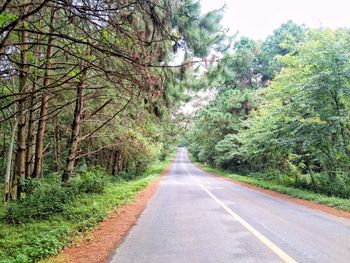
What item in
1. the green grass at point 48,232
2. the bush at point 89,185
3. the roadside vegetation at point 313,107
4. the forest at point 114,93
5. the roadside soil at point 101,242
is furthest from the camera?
the bush at point 89,185

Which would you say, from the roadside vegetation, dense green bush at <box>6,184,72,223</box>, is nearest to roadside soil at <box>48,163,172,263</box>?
dense green bush at <box>6,184,72,223</box>

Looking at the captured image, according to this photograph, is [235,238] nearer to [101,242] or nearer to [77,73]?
[101,242]

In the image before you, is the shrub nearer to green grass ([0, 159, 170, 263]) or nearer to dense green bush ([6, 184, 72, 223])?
green grass ([0, 159, 170, 263])

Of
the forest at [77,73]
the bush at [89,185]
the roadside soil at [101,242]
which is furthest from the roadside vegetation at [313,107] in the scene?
the bush at [89,185]

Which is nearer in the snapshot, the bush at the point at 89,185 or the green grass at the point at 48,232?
the green grass at the point at 48,232

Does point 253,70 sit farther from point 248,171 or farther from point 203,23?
point 203,23

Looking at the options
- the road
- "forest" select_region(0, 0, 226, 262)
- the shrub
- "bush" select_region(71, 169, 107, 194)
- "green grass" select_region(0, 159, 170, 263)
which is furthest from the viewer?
the shrub

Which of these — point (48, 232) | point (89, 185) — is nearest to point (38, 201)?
point (48, 232)

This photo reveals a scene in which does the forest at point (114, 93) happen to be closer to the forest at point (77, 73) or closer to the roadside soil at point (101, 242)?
the forest at point (77, 73)

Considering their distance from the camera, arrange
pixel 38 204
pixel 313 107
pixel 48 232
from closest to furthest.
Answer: pixel 48 232 < pixel 38 204 < pixel 313 107

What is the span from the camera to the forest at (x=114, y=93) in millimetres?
4399

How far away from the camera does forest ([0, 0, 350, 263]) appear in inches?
173

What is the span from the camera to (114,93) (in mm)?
10641

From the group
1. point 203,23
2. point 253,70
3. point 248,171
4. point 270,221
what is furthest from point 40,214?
point 253,70
